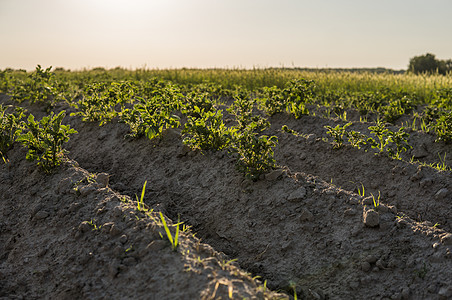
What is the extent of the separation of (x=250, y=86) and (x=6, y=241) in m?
11.8

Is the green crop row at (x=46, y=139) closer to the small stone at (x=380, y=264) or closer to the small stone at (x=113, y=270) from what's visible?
the small stone at (x=113, y=270)

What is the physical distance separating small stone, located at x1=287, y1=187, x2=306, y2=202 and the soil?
0.04ft

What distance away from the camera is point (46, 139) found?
219 inches

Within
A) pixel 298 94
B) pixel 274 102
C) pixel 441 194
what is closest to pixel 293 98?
pixel 298 94

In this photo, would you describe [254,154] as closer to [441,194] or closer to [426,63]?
[441,194]

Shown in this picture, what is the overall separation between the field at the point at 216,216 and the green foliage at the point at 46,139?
0.02 m

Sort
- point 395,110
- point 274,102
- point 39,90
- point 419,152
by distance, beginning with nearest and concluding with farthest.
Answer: point 419,152 < point 274,102 < point 395,110 < point 39,90

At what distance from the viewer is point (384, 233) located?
14.2ft

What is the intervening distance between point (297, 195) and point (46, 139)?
127 inches

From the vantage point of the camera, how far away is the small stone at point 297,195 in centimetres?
481

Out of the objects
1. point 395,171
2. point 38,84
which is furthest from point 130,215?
point 38,84

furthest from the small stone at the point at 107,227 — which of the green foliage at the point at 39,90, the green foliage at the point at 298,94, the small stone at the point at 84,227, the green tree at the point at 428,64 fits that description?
the green tree at the point at 428,64

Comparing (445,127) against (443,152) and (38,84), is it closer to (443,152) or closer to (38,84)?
(443,152)

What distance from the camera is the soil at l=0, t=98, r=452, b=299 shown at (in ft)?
12.0
